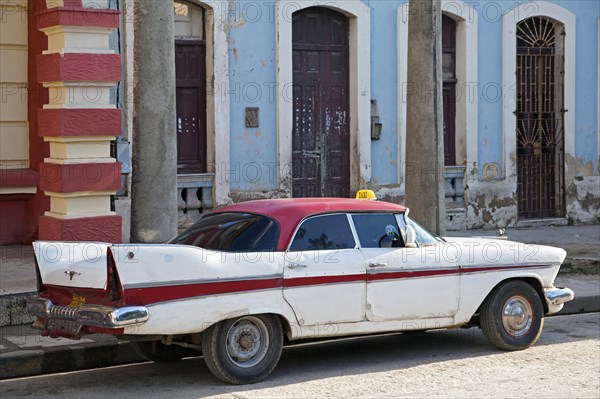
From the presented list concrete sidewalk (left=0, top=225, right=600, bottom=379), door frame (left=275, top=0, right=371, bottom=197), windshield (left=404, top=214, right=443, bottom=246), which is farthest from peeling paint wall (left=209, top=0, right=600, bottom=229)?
windshield (left=404, top=214, right=443, bottom=246)

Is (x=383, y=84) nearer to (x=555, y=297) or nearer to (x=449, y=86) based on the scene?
(x=449, y=86)

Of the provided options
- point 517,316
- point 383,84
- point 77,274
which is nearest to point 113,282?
point 77,274

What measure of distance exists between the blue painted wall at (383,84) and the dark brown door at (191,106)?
448 mm

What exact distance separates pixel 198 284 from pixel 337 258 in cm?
129

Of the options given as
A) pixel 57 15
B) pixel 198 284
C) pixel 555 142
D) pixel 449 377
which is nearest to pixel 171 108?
pixel 57 15

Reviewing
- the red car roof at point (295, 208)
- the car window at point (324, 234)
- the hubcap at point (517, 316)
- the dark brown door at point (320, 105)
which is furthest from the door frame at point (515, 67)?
the car window at point (324, 234)

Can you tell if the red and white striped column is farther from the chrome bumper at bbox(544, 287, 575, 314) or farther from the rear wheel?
the chrome bumper at bbox(544, 287, 575, 314)

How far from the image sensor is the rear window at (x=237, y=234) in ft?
28.9

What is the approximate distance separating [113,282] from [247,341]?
1163mm

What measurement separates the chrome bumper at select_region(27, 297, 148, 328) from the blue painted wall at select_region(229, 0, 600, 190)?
8199mm

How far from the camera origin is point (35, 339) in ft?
32.8

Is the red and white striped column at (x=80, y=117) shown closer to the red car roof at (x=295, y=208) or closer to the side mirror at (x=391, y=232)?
the red car roof at (x=295, y=208)

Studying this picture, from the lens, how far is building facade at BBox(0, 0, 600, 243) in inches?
491

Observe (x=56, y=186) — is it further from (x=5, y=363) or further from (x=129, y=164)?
(x=5, y=363)
